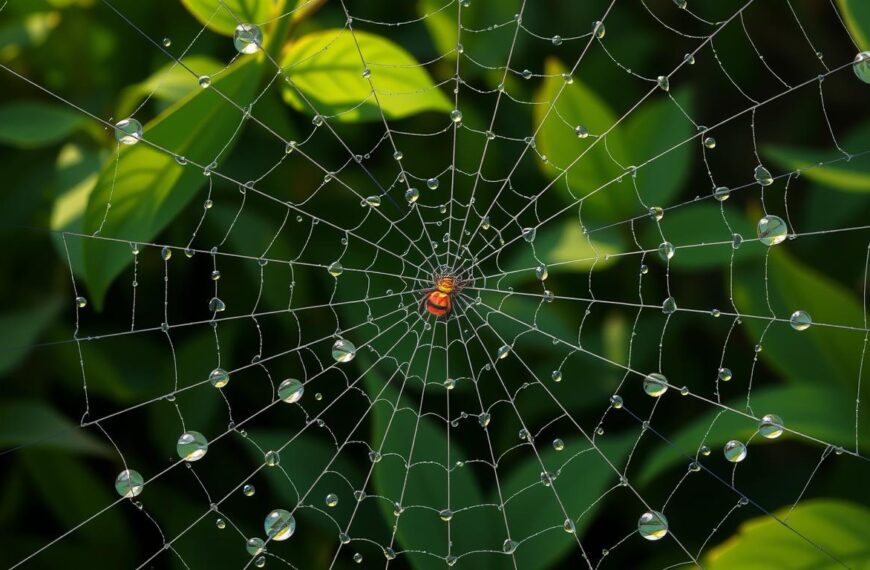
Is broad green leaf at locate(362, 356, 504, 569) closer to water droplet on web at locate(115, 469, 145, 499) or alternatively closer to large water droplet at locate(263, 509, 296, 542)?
large water droplet at locate(263, 509, 296, 542)

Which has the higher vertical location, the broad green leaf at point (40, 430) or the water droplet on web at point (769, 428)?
the broad green leaf at point (40, 430)

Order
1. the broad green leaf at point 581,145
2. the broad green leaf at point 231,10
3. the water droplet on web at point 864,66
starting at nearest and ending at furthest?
the water droplet on web at point 864,66
the broad green leaf at point 231,10
the broad green leaf at point 581,145

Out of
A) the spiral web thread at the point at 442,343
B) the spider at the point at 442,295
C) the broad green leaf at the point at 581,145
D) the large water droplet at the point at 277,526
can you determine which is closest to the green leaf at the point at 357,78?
the spiral web thread at the point at 442,343

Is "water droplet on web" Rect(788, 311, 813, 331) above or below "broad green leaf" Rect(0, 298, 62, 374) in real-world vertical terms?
below

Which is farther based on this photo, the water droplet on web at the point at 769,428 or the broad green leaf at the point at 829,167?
the broad green leaf at the point at 829,167

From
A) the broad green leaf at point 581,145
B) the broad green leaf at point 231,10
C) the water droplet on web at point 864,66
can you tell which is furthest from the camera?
the broad green leaf at point 581,145

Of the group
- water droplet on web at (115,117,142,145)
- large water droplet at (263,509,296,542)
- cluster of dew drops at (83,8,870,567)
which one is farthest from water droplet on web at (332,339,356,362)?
water droplet on web at (115,117,142,145)

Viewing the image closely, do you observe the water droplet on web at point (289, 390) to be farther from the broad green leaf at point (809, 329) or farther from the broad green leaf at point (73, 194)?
the broad green leaf at point (809, 329)
